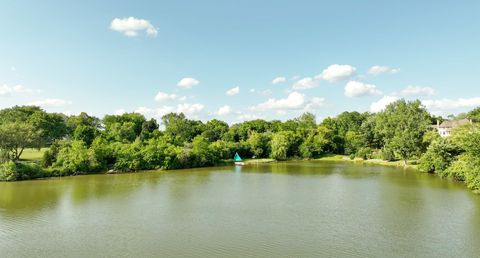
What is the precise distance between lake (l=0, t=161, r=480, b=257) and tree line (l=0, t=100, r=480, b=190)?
21.1 ft

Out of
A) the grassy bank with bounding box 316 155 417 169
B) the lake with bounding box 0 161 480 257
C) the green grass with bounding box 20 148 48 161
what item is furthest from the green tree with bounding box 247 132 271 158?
the green grass with bounding box 20 148 48 161

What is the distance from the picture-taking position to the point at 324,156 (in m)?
70.8

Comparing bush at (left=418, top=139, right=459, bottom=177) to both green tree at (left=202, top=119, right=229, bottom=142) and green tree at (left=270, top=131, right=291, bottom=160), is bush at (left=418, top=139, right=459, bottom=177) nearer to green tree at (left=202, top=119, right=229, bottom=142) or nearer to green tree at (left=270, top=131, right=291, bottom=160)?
green tree at (left=270, top=131, right=291, bottom=160)

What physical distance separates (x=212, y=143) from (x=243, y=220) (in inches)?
1692

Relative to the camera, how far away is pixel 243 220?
20.7 meters

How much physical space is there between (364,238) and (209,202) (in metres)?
12.4

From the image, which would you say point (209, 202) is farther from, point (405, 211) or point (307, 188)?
point (405, 211)

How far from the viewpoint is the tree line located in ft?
127

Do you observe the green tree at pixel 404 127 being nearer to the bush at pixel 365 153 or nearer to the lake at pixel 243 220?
the bush at pixel 365 153

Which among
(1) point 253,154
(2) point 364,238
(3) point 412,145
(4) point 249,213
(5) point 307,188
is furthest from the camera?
(1) point 253,154

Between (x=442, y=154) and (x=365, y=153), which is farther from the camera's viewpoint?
(x=365, y=153)

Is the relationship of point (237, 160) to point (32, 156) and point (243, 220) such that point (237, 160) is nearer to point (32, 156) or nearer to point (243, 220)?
point (32, 156)

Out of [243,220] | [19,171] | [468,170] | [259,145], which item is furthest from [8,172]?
[468,170]

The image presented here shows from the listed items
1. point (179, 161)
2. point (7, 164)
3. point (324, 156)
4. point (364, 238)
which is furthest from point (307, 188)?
point (324, 156)
